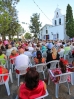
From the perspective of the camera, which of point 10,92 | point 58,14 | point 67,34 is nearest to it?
point 10,92

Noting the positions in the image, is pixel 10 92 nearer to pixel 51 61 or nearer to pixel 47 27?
pixel 51 61

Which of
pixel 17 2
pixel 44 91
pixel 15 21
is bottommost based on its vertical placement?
pixel 44 91

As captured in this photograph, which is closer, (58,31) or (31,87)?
(31,87)

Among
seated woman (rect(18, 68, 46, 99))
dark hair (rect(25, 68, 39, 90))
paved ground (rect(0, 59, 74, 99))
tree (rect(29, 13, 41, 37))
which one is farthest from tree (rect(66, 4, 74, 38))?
dark hair (rect(25, 68, 39, 90))

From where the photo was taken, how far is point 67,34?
34.0 metres

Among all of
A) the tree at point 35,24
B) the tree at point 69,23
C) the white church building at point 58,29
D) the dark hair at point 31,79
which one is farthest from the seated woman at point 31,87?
the white church building at point 58,29

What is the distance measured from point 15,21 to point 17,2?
3716mm

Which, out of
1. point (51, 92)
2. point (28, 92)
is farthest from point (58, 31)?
point (28, 92)

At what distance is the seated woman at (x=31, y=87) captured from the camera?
202 centimetres

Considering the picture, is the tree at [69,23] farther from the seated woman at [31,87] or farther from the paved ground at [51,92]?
the seated woman at [31,87]

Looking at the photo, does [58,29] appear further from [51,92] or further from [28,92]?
[28,92]

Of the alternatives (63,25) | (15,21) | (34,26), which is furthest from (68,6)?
(15,21)

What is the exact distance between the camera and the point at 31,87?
82.0 inches

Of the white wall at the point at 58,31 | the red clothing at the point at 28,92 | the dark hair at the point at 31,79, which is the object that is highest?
the white wall at the point at 58,31
